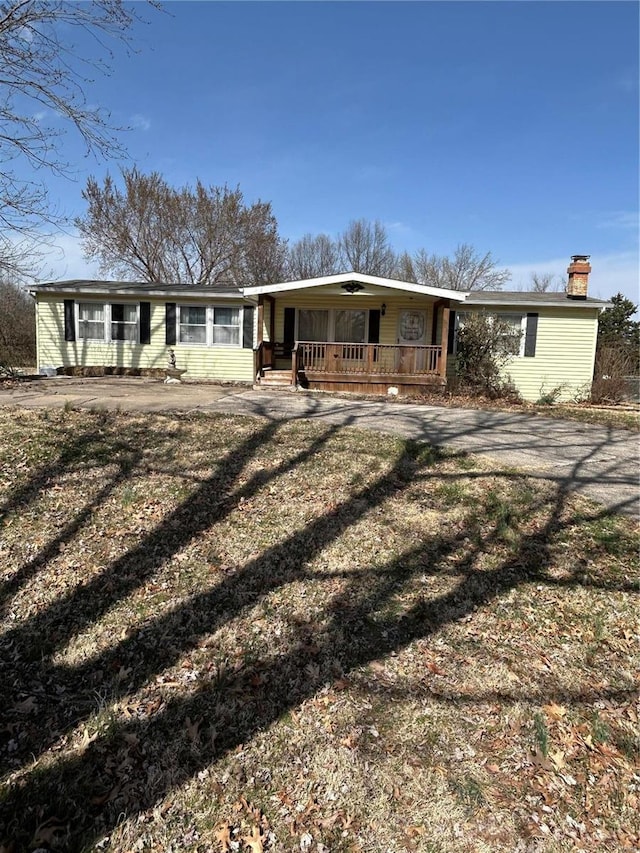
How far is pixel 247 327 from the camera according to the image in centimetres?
1441

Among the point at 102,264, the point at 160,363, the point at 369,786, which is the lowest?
the point at 369,786

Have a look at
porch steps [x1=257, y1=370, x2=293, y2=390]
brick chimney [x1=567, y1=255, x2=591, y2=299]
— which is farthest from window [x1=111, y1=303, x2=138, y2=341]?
brick chimney [x1=567, y1=255, x2=591, y2=299]

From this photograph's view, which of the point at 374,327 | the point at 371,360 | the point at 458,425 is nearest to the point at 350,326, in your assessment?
the point at 374,327

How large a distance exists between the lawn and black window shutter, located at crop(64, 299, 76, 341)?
10.3 metres

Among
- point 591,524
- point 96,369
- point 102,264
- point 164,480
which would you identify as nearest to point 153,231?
point 102,264

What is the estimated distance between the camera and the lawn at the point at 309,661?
2137 millimetres

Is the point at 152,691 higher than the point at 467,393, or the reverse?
the point at 467,393

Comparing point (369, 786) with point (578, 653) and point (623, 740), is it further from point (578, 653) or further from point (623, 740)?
point (578, 653)

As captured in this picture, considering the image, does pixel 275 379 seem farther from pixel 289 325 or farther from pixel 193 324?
pixel 193 324

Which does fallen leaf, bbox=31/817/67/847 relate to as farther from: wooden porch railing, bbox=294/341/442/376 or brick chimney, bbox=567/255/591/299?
brick chimney, bbox=567/255/591/299

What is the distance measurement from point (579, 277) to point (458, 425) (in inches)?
357

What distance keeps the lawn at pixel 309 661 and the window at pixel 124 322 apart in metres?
9.87

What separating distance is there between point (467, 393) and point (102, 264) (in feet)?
78.1

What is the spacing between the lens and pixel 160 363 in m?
14.6
